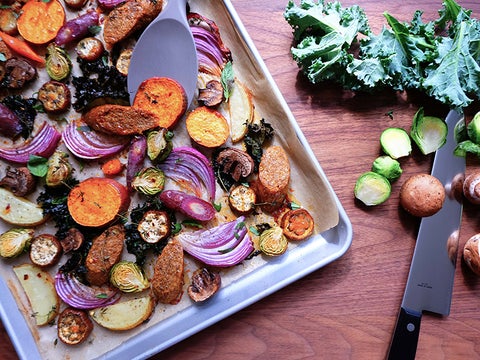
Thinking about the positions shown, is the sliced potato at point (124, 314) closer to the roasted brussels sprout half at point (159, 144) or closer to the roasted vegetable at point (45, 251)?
the roasted vegetable at point (45, 251)

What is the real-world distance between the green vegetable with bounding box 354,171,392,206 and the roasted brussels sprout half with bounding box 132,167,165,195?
47.7 inches

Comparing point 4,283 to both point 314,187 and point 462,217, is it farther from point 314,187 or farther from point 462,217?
point 462,217

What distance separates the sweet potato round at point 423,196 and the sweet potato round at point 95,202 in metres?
1.70

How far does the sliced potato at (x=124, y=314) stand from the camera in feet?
9.43

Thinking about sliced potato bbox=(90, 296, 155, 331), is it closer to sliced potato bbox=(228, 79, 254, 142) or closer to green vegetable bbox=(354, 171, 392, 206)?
sliced potato bbox=(228, 79, 254, 142)

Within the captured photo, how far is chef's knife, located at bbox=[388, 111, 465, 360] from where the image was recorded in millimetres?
2957

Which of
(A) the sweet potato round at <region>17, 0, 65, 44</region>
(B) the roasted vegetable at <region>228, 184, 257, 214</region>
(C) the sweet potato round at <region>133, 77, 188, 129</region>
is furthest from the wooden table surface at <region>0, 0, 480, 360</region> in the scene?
(A) the sweet potato round at <region>17, 0, 65, 44</region>

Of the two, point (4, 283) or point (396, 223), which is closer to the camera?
point (4, 283)

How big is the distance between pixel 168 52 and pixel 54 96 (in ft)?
2.43

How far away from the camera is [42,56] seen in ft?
10.3

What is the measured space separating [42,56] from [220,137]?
1247mm

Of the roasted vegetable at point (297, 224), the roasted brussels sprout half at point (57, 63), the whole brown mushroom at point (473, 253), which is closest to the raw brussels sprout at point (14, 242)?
the roasted brussels sprout half at point (57, 63)

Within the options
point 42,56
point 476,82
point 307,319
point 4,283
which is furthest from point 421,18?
point 4,283

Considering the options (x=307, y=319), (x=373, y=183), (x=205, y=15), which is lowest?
(x=307, y=319)
